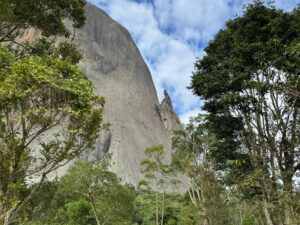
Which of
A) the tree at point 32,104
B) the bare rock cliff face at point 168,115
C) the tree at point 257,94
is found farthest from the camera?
the bare rock cliff face at point 168,115

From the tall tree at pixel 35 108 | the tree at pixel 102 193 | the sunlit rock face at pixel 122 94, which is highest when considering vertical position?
the sunlit rock face at pixel 122 94

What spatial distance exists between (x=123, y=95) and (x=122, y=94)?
476mm

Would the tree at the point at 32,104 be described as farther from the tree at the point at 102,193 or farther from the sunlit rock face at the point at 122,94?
the sunlit rock face at the point at 122,94

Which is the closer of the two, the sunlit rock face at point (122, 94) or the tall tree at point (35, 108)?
the tall tree at point (35, 108)

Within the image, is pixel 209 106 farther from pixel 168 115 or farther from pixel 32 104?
pixel 168 115

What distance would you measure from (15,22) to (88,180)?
23.4m

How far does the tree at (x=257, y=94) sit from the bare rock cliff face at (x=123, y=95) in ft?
207

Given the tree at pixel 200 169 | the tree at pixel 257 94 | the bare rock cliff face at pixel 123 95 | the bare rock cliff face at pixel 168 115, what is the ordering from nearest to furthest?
the tree at pixel 257 94 < the tree at pixel 200 169 < the bare rock cliff face at pixel 123 95 < the bare rock cliff face at pixel 168 115

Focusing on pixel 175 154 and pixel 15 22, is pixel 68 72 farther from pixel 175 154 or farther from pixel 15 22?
pixel 175 154

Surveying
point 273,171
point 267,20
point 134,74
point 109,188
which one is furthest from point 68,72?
point 134,74

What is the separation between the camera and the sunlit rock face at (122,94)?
3516 inches

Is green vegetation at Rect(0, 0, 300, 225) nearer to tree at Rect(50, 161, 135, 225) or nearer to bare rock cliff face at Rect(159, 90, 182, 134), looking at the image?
tree at Rect(50, 161, 135, 225)

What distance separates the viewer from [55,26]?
1303cm

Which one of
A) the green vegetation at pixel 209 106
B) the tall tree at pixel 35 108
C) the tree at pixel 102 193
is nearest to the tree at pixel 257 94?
the green vegetation at pixel 209 106
